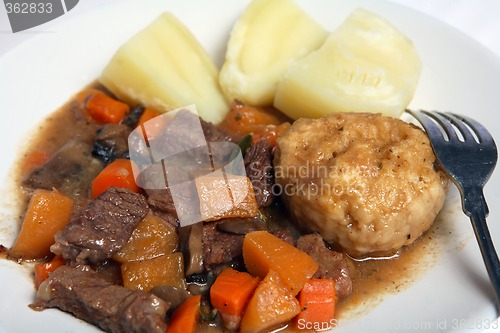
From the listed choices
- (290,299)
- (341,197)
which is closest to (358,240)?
(341,197)

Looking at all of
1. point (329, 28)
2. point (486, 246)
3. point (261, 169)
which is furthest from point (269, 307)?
point (329, 28)

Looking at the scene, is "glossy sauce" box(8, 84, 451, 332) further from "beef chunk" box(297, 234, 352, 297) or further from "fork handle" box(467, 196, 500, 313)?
"fork handle" box(467, 196, 500, 313)

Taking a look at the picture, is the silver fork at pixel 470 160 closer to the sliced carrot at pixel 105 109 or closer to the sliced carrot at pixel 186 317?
the sliced carrot at pixel 186 317

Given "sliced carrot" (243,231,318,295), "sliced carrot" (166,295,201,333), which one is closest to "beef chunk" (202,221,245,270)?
"sliced carrot" (243,231,318,295)

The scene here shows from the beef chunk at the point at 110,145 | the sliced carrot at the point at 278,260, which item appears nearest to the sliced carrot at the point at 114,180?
the beef chunk at the point at 110,145

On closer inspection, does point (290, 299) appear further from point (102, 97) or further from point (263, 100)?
point (102, 97)
